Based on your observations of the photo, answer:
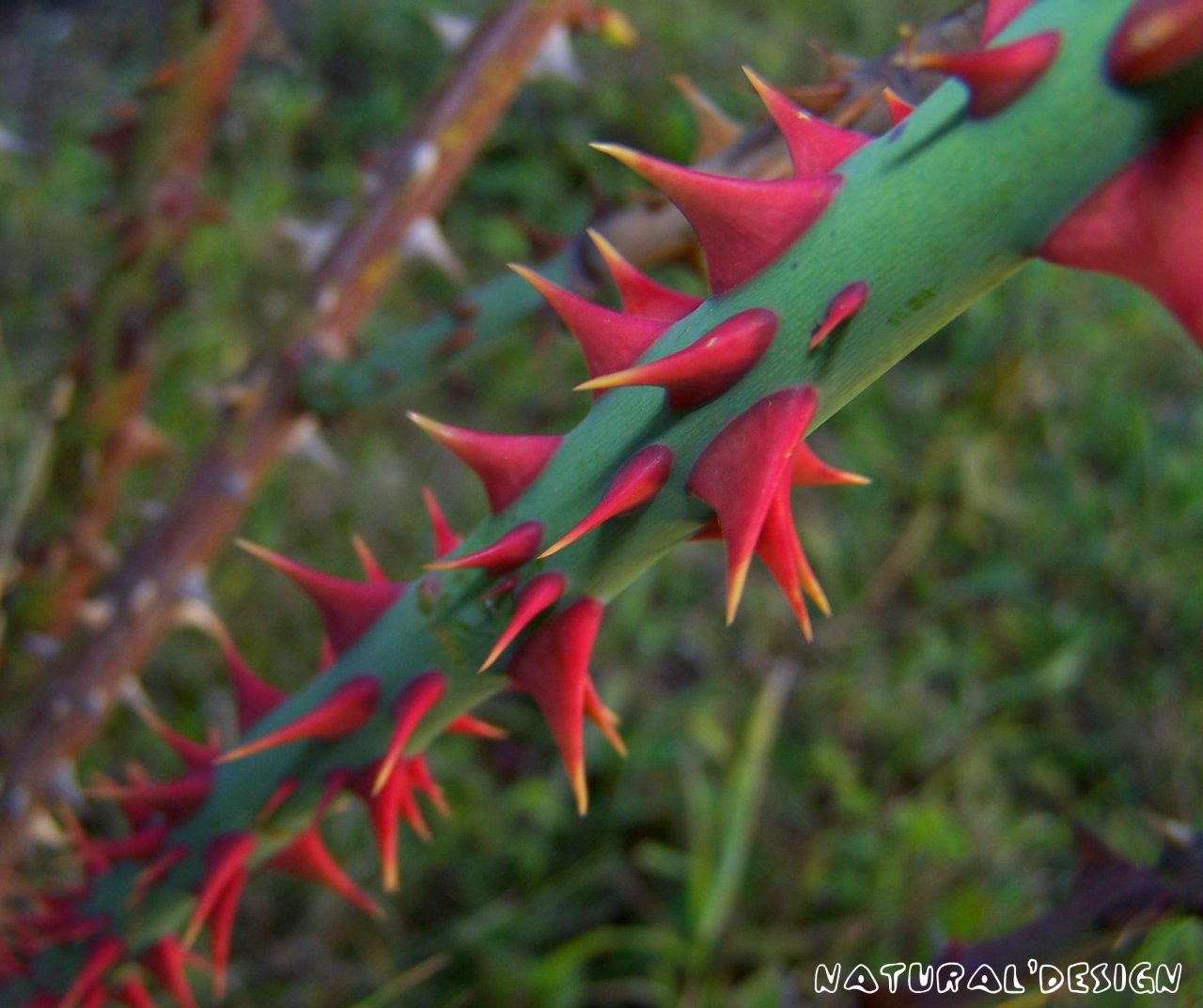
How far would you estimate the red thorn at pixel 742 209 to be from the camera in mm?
311

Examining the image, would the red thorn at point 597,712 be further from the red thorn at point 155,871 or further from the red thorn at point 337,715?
the red thorn at point 155,871

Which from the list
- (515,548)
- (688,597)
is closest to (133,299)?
(515,548)

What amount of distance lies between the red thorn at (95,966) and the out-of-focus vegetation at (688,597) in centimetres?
27

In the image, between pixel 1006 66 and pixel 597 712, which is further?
pixel 597 712

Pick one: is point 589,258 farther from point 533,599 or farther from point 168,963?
point 168,963

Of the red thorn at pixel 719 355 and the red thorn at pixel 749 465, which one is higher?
the red thorn at pixel 719 355

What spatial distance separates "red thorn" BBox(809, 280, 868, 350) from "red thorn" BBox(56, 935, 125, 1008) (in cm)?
56

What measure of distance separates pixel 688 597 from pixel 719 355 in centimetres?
138

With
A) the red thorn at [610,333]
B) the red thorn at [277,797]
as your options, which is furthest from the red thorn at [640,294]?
the red thorn at [277,797]

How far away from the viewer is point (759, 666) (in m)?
1.57

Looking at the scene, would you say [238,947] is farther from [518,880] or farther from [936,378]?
[936,378]

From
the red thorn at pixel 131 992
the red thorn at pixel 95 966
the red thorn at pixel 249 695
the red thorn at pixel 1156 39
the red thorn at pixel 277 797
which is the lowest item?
the red thorn at pixel 131 992

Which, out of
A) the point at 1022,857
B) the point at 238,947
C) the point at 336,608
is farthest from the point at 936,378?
the point at 336,608

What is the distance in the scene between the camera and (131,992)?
2.07ft
